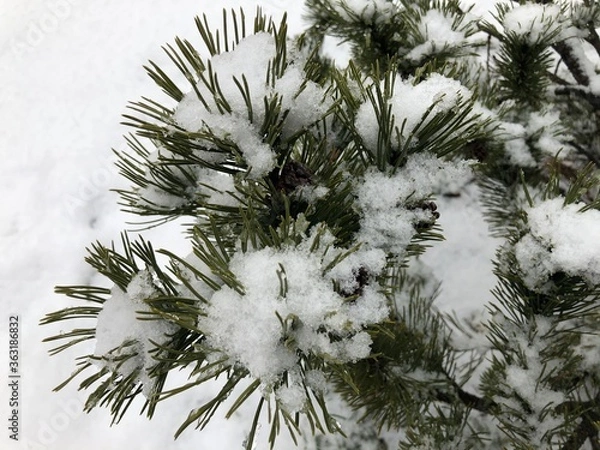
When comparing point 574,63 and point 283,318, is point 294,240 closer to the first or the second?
point 283,318

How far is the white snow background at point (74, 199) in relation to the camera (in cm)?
133

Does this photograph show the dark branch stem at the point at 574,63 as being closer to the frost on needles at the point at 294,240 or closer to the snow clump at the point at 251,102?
the frost on needles at the point at 294,240

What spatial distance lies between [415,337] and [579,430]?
0.85ft

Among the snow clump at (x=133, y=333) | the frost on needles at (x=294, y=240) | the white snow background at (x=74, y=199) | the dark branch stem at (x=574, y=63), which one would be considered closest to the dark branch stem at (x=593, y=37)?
the dark branch stem at (x=574, y=63)

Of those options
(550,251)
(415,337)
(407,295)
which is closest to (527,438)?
(415,337)

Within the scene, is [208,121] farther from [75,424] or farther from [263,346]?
[75,424]

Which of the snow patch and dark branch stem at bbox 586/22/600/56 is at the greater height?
dark branch stem at bbox 586/22/600/56

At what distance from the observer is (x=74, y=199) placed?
1.78 metres

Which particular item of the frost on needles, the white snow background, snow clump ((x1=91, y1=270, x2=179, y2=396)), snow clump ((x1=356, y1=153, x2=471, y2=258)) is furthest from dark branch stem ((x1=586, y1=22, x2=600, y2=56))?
snow clump ((x1=91, y1=270, x2=179, y2=396))

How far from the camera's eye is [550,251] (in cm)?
50

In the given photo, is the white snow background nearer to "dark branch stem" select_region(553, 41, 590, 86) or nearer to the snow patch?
"dark branch stem" select_region(553, 41, 590, 86)

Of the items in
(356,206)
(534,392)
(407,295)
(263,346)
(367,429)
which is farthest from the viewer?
(367,429)

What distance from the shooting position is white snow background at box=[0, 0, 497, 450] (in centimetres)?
133

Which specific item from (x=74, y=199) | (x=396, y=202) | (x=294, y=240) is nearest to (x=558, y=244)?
(x=396, y=202)
